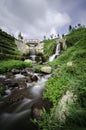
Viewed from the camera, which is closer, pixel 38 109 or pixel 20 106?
pixel 38 109

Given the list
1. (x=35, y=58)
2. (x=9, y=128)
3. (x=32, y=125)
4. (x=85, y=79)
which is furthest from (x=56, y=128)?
(x=35, y=58)

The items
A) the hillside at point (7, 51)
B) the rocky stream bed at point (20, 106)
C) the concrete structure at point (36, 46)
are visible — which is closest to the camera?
the rocky stream bed at point (20, 106)

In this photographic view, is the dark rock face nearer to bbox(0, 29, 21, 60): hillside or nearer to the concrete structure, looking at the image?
bbox(0, 29, 21, 60): hillside

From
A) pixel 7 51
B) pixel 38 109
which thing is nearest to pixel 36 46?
pixel 7 51

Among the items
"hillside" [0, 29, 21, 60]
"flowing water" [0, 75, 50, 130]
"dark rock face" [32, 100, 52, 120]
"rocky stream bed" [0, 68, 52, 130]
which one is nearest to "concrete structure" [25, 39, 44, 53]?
"hillside" [0, 29, 21, 60]

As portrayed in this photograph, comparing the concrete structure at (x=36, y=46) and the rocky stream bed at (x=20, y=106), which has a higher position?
the concrete structure at (x=36, y=46)

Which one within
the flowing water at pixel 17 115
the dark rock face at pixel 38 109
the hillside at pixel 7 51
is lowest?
the flowing water at pixel 17 115

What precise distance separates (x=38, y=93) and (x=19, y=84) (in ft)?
7.57

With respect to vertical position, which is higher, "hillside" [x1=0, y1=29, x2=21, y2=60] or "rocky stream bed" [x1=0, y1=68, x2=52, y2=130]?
"hillside" [x1=0, y1=29, x2=21, y2=60]

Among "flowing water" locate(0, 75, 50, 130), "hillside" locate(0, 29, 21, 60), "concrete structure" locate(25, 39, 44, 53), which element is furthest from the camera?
"concrete structure" locate(25, 39, 44, 53)

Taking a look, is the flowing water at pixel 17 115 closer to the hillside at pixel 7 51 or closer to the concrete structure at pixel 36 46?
the hillside at pixel 7 51

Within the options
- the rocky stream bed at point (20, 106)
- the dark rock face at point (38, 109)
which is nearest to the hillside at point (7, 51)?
the rocky stream bed at point (20, 106)

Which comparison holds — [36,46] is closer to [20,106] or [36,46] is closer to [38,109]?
[20,106]

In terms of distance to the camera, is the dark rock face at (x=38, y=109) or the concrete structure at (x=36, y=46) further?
the concrete structure at (x=36, y=46)
